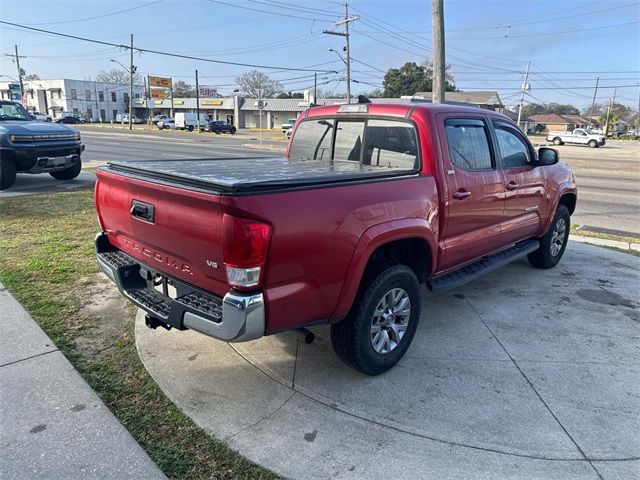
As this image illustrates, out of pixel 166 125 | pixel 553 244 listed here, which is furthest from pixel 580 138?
pixel 166 125

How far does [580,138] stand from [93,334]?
1925 inches

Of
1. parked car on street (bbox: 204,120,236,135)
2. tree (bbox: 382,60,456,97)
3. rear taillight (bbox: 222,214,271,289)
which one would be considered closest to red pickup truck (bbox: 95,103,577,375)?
rear taillight (bbox: 222,214,271,289)

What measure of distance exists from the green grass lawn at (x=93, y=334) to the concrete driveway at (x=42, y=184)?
9.09ft

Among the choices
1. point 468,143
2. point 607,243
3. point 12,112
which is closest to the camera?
point 468,143

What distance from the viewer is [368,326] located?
320cm

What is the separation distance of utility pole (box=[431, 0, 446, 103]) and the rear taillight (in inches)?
402

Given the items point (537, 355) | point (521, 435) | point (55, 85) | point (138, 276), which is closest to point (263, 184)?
point (138, 276)

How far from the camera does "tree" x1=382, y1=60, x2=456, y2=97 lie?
258 ft

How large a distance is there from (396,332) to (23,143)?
30.2 feet

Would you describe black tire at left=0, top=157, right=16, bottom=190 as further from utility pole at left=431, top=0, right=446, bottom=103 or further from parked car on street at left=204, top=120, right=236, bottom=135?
parked car on street at left=204, top=120, right=236, bottom=135

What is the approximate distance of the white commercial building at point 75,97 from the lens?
9325 cm

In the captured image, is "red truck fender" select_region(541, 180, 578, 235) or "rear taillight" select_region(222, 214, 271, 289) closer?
"rear taillight" select_region(222, 214, 271, 289)

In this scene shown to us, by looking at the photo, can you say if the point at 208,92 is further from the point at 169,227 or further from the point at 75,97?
the point at 169,227

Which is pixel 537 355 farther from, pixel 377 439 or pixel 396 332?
pixel 377 439
